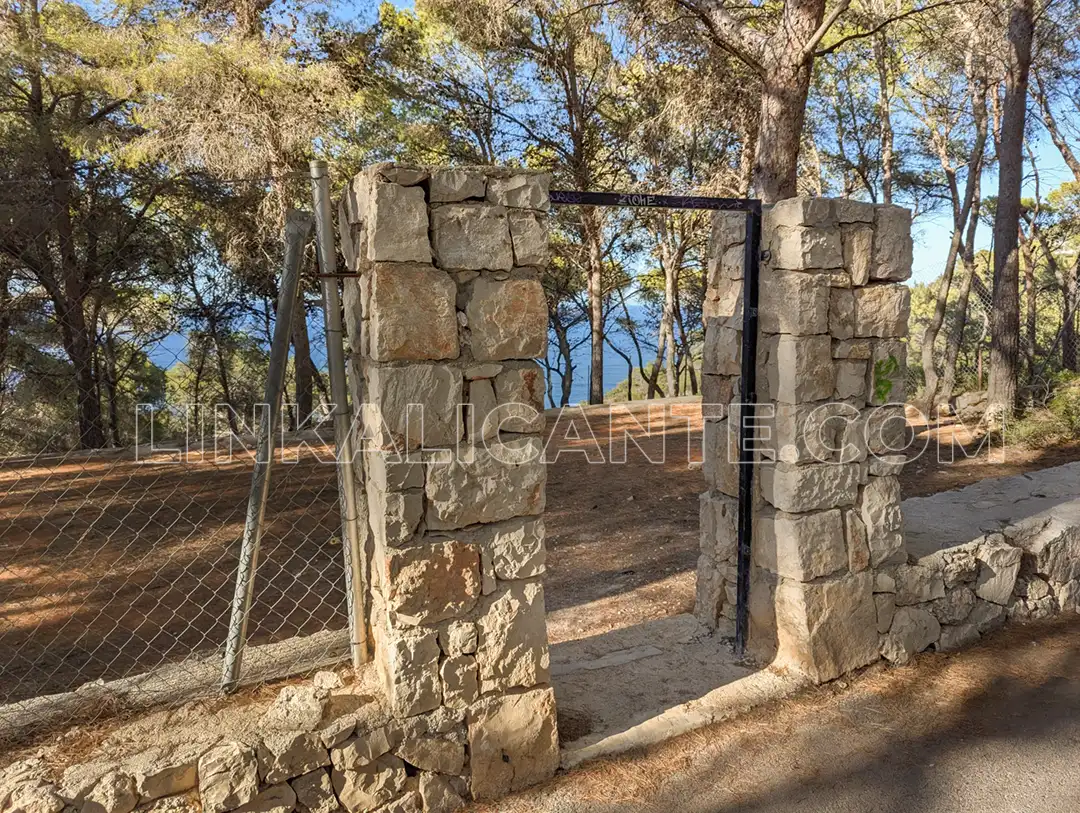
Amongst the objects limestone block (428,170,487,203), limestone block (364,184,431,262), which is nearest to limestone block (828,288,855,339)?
limestone block (428,170,487,203)

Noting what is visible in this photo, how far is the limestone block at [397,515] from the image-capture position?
2.32m

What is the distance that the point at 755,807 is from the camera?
8.61 feet

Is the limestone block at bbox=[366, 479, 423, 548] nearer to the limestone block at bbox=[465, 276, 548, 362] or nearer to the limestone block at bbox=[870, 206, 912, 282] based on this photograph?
the limestone block at bbox=[465, 276, 548, 362]

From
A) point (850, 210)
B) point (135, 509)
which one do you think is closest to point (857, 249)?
point (850, 210)

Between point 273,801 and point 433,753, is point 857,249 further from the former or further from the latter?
point 273,801

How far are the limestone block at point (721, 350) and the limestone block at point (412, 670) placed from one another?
198 cm

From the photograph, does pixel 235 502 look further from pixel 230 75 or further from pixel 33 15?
pixel 33 15

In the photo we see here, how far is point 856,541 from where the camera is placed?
3350 mm

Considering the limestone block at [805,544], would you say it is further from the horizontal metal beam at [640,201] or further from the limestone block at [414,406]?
the limestone block at [414,406]

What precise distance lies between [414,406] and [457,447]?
0.70 ft

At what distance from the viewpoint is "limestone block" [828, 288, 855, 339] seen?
3.23m

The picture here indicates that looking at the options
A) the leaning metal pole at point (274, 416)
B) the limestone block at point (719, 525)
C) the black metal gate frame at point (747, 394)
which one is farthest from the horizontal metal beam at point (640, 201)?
the limestone block at point (719, 525)

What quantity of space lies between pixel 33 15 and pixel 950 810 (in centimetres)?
1296

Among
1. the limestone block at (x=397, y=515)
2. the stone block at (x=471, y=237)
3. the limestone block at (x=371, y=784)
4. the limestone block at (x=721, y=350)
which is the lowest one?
the limestone block at (x=371, y=784)
